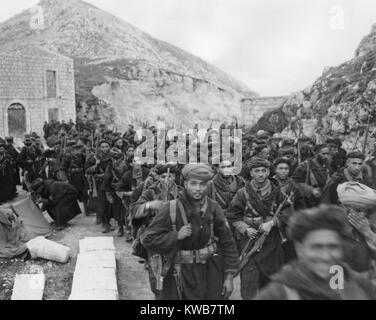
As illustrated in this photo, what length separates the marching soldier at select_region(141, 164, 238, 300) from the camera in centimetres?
376

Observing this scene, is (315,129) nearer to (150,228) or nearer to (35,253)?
(35,253)

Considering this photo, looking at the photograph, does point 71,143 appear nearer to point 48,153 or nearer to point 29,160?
point 48,153

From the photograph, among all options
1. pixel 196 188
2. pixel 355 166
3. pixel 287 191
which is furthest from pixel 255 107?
pixel 196 188

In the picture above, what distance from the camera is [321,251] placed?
8.16 feet

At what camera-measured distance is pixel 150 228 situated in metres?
3.84

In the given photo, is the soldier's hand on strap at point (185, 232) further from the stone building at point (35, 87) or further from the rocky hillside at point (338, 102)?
the stone building at point (35, 87)

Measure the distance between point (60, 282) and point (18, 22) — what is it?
70874mm

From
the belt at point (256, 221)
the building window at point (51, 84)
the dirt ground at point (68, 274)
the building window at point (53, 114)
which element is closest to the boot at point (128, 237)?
the dirt ground at point (68, 274)

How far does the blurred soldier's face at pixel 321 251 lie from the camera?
8.05 ft

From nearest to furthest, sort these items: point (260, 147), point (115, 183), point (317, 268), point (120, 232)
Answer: point (317, 268), point (260, 147), point (115, 183), point (120, 232)

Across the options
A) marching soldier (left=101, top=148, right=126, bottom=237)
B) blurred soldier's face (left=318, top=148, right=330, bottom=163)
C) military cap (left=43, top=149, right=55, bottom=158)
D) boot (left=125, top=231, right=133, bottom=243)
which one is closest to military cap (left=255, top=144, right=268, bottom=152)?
blurred soldier's face (left=318, top=148, right=330, bottom=163)

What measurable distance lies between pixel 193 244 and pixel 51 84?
1225 inches

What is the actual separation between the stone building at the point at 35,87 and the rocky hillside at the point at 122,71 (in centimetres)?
347
